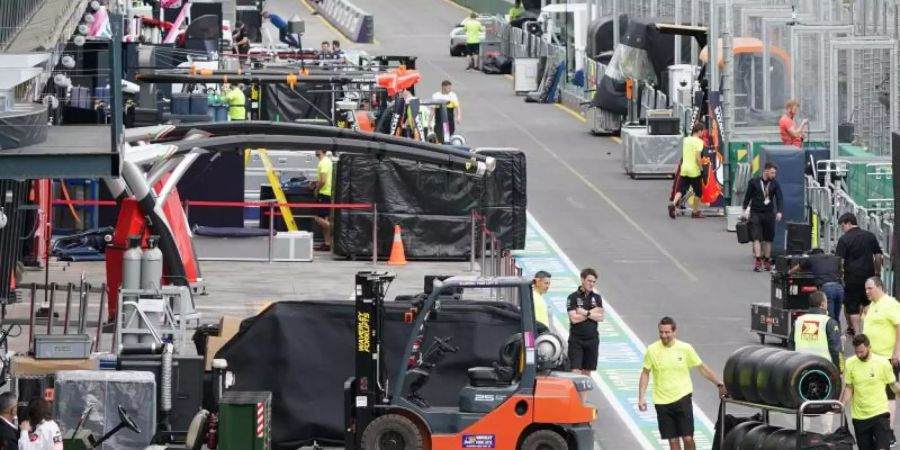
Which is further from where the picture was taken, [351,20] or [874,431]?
[351,20]

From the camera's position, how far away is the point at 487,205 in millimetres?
34812

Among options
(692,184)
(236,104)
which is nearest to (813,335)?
(692,184)

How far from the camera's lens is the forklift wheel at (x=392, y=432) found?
20.2m

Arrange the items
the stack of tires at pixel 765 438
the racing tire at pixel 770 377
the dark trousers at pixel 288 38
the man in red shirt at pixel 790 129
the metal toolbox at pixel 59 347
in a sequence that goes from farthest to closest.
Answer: the dark trousers at pixel 288 38, the man in red shirt at pixel 790 129, the metal toolbox at pixel 59 347, the racing tire at pixel 770 377, the stack of tires at pixel 765 438

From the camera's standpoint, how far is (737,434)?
19031mm

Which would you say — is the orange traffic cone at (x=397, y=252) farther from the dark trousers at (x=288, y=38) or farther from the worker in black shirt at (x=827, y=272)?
the dark trousers at (x=288, y=38)

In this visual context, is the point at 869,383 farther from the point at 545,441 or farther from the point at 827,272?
the point at 827,272

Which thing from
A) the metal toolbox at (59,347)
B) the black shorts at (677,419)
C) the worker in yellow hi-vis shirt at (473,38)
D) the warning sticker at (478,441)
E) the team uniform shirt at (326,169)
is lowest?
the warning sticker at (478,441)

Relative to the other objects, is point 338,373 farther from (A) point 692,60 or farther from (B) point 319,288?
(A) point 692,60

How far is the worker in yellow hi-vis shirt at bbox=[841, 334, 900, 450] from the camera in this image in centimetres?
1978

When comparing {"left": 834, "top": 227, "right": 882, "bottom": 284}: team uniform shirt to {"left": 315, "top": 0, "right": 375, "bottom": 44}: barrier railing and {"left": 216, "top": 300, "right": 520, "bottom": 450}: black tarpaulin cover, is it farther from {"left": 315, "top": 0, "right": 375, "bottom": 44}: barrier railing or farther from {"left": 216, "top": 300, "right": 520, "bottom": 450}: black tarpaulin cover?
{"left": 315, "top": 0, "right": 375, "bottom": 44}: barrier railing

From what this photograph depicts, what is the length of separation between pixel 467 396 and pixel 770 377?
3076mm

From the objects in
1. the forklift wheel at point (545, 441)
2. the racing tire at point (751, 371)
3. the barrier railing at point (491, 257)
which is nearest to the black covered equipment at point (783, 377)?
the racing tire at point (751, 371)

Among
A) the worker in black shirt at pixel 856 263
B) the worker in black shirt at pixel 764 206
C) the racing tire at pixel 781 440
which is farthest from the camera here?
the worker in black shirt at pixel 764 206
